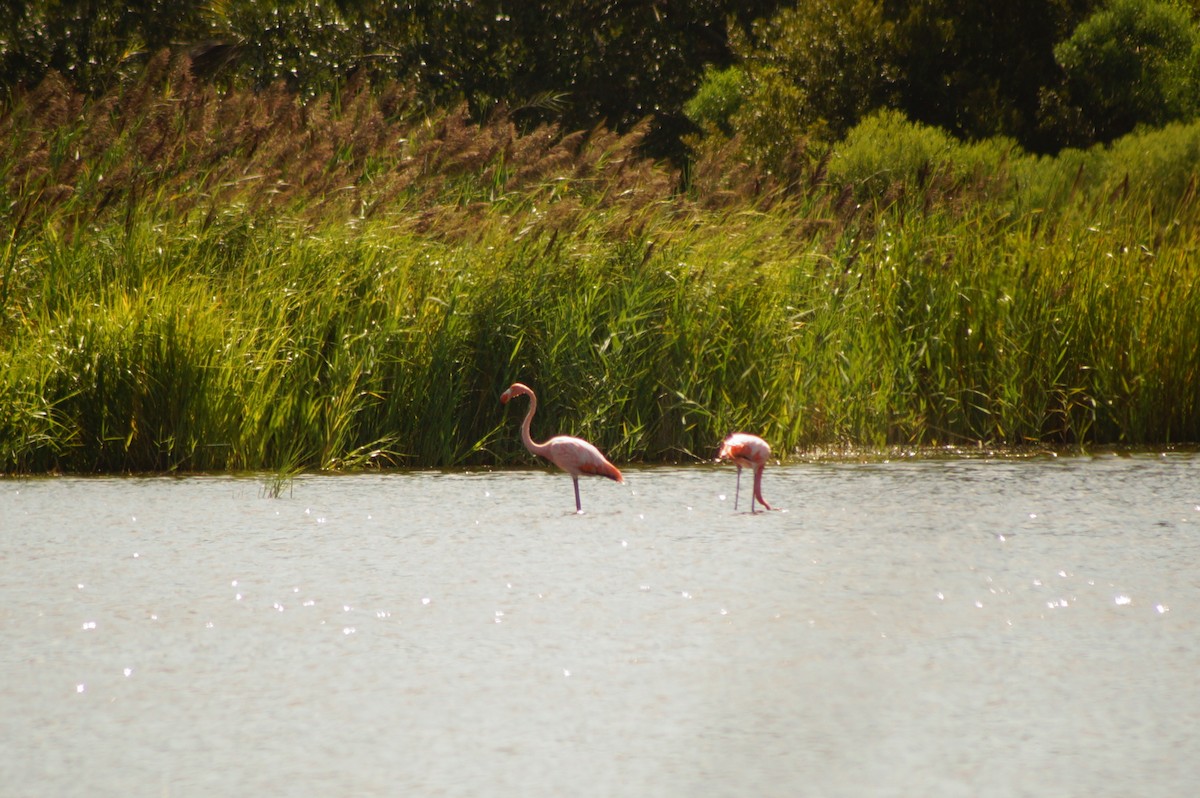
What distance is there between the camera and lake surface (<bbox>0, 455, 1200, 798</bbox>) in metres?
2.81

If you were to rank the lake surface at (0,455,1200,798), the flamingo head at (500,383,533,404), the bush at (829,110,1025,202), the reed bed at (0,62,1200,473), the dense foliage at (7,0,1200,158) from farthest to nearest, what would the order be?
1. the dense foliage at (7,0,1200,158)
2. the bush at (829,110,1025,202)
3. the reed bed at (0,62,1200,473)
4. the flamingo head at (500,383,533,404)
5. the lake surface at (0,455,1200,798)

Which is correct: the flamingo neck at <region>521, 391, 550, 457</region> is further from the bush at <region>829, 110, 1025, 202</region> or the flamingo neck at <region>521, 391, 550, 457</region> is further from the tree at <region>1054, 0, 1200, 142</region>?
the tree at <region>1054, 0, 1200, 142</region>

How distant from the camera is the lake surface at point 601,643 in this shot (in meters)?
2.81

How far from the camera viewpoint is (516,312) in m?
7.31

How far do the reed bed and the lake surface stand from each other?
878 millimetres

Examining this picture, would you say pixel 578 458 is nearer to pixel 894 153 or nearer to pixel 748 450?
pixel 748 450

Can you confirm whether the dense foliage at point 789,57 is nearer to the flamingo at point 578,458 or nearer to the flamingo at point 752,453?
the flamingo at point 578,458

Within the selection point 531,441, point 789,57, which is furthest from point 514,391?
point 789,57

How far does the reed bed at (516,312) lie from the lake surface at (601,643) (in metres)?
0.88

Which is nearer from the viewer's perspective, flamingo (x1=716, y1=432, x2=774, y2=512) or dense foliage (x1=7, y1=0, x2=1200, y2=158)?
flamingo (x1=716, y1=432, x2=774, y2=512)

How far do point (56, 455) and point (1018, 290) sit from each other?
447 centimetres

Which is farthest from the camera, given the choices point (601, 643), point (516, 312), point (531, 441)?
point (516, 312)

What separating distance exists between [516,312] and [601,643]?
12.4 feet

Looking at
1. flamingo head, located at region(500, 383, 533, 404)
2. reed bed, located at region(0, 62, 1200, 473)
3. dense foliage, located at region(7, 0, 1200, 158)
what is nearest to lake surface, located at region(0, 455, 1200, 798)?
flamingo head, located at region(500, 383, 533, 404)
